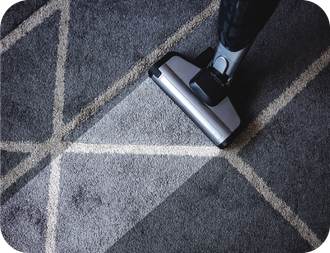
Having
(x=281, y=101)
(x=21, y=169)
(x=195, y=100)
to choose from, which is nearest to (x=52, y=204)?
(x=21, y=169)

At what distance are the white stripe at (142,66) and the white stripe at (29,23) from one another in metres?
0.35

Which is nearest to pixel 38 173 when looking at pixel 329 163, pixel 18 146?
pixel 18 146

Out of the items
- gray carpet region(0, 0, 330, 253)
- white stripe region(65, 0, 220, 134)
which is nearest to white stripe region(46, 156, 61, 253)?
gray carpet region(0, 0, 330, 253)

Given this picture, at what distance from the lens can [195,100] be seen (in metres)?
0.75

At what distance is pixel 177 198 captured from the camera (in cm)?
78

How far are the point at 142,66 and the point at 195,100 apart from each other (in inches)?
8.9

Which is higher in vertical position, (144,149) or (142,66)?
(142,66)

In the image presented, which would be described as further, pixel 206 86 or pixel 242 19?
pixel 206 86

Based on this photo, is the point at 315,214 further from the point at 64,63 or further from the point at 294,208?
the point at 64,63

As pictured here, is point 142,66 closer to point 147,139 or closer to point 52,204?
point 147,139

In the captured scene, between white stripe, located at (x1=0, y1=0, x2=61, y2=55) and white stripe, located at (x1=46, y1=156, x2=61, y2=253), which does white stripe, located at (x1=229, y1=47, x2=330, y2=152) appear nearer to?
white stripe, located at (x1=46, y1=156, x2=61, y2=253)

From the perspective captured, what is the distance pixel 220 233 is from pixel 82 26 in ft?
2.73

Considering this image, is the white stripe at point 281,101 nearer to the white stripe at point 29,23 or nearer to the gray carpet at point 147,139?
the gray carpet at point 147,139

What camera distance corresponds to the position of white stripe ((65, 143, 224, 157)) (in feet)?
2.60
